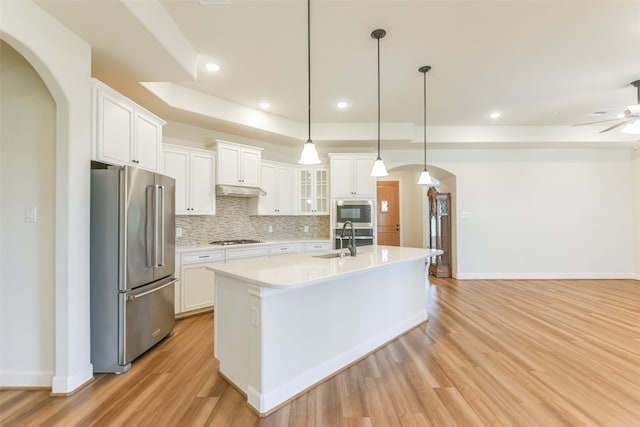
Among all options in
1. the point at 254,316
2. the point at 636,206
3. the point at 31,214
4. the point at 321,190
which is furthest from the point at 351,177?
the point at 636,206

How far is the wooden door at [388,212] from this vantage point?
8500 mm

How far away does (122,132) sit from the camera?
252 cm

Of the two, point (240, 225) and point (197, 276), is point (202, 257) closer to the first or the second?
point (197, 276)

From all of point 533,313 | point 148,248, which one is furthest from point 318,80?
point 533,313

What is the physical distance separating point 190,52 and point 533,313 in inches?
198

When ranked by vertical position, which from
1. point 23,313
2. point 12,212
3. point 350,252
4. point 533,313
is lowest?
point 533,313

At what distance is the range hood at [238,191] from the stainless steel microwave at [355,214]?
1.31 m

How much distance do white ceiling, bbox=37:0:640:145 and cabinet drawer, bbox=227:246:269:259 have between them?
182 cm

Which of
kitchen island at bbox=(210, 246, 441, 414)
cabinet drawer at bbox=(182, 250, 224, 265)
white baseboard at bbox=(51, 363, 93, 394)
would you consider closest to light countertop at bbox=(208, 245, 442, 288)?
kitchen island at bbox=(210, 246, 441, 414)

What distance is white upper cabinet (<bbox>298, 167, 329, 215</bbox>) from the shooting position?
16.9 ft

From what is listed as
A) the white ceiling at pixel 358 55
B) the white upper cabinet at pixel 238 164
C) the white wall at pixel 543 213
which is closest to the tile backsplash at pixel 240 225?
the white upper cabinet at pixel 238 164

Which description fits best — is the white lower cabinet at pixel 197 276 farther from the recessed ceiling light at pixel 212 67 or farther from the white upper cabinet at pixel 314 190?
the recessed ceiling light at pixel 212 67

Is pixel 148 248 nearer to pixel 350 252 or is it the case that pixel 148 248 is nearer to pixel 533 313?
pixel 350 252

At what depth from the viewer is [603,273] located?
18.5 ft
